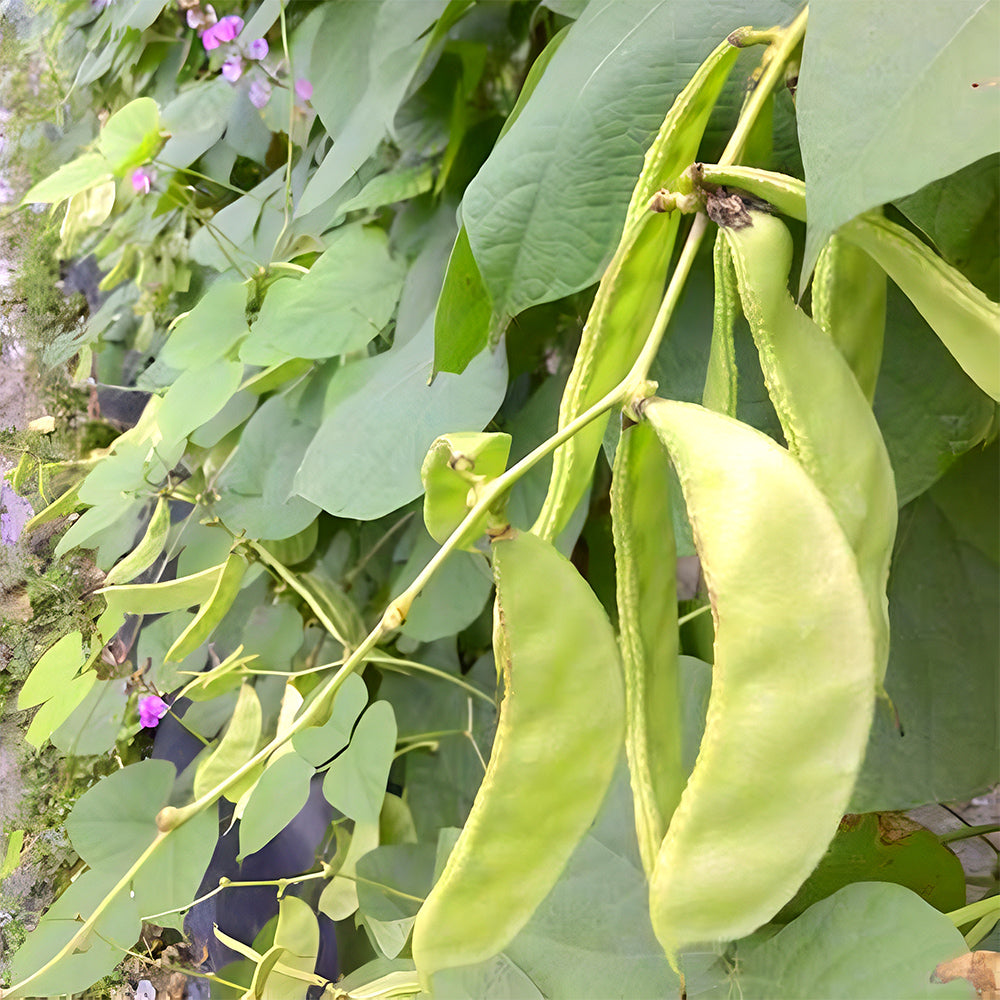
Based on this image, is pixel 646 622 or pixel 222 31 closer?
pixel 646 622

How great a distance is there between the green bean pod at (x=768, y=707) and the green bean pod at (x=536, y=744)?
30mm

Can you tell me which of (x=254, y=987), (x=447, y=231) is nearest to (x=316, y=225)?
(x=447, y=231)

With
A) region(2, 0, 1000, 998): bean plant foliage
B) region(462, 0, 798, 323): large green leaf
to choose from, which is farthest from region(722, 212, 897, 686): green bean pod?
region(462, 0, 798, 323): large green leaf

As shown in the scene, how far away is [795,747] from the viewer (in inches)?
6.3

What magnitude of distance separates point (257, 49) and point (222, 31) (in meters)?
0.03

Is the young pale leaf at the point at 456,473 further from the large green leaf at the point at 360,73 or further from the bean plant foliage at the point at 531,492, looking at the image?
the large green leaf at the point at 360,73

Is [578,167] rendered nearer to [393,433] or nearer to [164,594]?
[393,433]

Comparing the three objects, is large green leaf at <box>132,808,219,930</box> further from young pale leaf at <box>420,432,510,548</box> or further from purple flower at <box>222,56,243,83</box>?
purple flower at <box>222,56,243,83</box>

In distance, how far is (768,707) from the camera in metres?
0.16

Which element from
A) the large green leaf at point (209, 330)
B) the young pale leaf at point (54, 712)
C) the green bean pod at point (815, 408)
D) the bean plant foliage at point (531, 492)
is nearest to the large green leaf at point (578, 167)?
the bean plant foliage at point (531, 492)

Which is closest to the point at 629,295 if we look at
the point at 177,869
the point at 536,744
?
the point at 536,744

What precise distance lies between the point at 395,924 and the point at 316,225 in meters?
0.38

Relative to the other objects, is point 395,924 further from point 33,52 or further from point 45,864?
point 33,52

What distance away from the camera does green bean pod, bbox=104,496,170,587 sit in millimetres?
439
